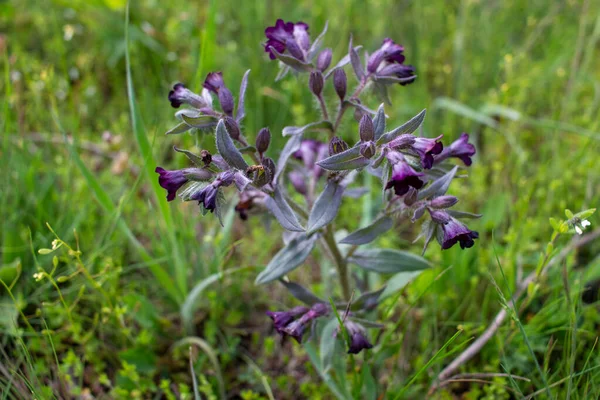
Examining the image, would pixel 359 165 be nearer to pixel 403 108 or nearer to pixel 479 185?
pixel 479 185

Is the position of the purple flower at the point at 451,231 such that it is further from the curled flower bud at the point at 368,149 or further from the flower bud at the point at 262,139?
the flower bud at the point at 262,139

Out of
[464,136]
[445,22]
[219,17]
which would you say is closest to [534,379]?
[464,136]

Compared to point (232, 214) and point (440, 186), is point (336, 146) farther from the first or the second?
point (232, 214)

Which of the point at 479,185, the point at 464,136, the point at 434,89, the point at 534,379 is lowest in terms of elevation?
the point at 534,379

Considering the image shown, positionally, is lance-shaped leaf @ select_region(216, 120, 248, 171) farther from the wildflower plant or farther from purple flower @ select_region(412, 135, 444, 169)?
purple flower @ select_region(412, 135, 444, 169)

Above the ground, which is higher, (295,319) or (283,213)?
(283,213)

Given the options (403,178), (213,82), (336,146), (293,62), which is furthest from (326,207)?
(213,82)
